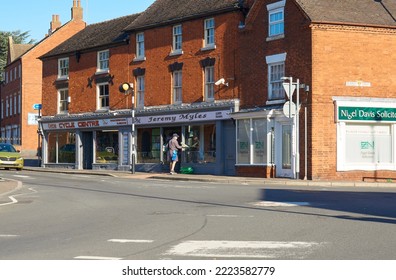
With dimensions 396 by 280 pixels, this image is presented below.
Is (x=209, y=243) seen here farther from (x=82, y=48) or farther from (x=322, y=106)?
(x=82, y=48)

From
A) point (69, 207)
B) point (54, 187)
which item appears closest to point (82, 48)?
point (54, 187)

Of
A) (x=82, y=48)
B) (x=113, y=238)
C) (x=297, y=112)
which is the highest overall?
(x=82, y=48)

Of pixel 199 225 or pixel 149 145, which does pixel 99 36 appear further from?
pixel 199 225

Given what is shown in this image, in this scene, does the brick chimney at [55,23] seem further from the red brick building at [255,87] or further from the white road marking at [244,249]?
the white road marking at [244,249]

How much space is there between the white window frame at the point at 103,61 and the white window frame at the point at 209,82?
8.54 meters

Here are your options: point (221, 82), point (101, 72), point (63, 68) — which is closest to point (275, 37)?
point (221, 82)

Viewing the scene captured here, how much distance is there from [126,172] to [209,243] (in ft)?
87.3

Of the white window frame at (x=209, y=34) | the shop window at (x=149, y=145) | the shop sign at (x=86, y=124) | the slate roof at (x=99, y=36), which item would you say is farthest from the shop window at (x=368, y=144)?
the slate roof at (x=99, y=36)

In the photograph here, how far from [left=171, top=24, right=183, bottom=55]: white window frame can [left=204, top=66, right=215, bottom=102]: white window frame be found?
217 centimetres

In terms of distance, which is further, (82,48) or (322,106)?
(82,48)

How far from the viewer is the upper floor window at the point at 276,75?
29.7 m

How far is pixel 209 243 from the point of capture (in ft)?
34.7

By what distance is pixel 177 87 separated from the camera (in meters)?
35.2

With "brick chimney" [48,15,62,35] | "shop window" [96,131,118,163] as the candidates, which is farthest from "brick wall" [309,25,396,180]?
"brick chimney" [48,15,62,35]
